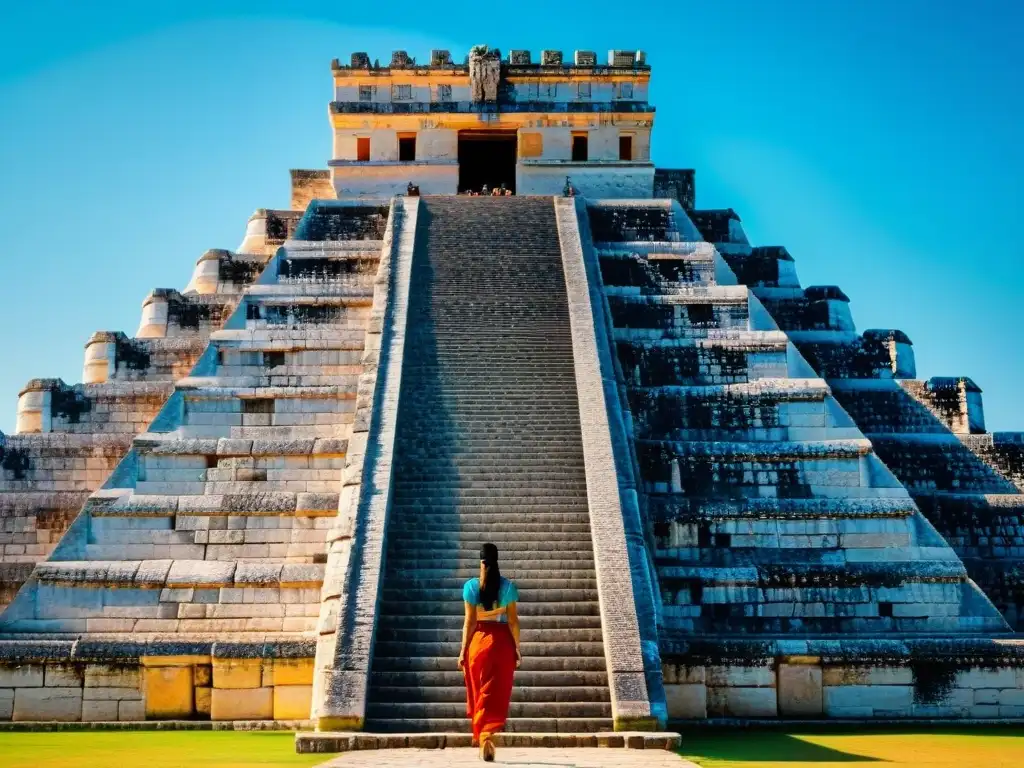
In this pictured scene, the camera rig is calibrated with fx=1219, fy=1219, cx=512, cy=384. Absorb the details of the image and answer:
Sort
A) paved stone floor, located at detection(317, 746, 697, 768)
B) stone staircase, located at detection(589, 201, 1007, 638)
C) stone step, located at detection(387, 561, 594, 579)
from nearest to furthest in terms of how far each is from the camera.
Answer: paved stone floor, located at detection(317, 746, 697, 768) < stone step, located at detection(387, 561, 594, 579) < stone staircase, located at detection(589, 201, 1007, 638)

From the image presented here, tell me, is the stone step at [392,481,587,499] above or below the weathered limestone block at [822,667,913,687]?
above

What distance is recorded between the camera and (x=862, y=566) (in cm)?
1658

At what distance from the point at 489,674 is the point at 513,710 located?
7.18 ft

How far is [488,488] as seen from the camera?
1645cm

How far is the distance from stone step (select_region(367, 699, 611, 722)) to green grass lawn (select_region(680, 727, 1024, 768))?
1000 mm

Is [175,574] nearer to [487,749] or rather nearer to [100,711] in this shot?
[100,711]

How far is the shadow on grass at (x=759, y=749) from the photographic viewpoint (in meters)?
11.1

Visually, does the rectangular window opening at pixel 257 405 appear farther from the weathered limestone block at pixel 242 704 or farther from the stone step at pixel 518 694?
the stone step at pixel 518 694

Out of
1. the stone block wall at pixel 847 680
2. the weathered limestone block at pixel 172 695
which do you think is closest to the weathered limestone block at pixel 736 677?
the stone block wall at pixel 847 680

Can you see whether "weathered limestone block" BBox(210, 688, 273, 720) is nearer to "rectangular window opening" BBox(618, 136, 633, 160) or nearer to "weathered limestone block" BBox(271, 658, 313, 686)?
"weathered limestone block" BBox(271, 658, 313, 686)

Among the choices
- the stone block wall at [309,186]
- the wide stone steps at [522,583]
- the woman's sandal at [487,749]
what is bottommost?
the woman's sandal at [487,749]

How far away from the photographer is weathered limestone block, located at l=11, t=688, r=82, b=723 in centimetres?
1411

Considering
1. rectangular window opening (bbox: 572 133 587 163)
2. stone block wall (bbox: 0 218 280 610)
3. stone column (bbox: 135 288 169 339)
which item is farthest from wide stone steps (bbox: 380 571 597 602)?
rectangular window opening (bbox: 572 133 587 163)

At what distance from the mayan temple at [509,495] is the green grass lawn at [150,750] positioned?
0.55 metres
